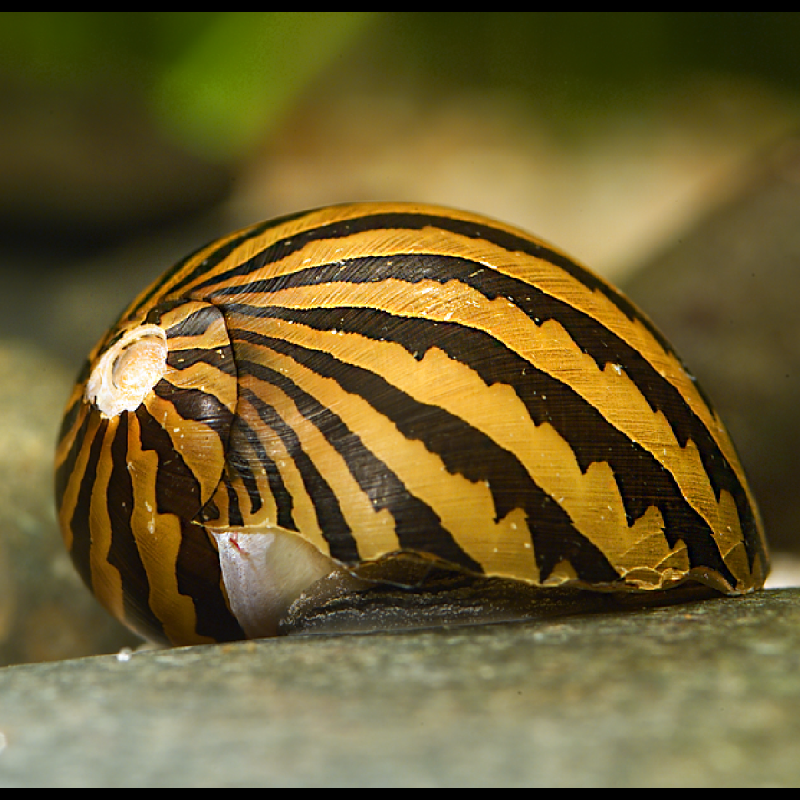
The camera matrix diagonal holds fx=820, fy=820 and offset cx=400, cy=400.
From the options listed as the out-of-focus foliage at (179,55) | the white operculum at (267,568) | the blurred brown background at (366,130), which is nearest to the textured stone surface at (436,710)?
the white operculum at (267,568)

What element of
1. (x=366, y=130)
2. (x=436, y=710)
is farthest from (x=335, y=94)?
(x=436, y=710)

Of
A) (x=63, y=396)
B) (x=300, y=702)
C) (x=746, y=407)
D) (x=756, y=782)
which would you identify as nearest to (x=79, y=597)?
(x=63, y=396)

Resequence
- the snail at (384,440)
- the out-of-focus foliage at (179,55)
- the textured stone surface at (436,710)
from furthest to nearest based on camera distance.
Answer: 1. the out-of-focus foliage at (179,55)
2. the snail at (384,440)
3. the textured stone surface at (436,710)

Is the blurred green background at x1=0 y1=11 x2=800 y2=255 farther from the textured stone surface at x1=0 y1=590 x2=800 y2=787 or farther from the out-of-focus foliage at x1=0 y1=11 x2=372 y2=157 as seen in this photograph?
the textured stone surface at x1=0 y1=590 x2=800 y2=787

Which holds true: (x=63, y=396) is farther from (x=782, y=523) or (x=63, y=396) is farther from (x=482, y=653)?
(x=782, y=523)

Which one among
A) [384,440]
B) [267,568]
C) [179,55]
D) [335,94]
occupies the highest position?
[179,55]

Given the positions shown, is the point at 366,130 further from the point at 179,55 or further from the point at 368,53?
the point at 179,55

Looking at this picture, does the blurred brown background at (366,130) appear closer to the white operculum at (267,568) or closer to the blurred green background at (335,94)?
the blurred green background at (335,94)
